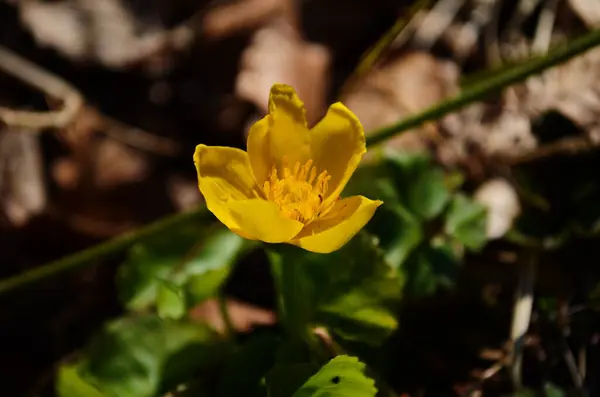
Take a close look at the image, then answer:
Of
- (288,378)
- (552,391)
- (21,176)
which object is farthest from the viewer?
(21,176)

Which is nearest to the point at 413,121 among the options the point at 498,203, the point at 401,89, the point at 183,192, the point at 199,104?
the point at 498,203

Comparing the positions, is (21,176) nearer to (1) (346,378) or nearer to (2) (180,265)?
(2) (180,265)

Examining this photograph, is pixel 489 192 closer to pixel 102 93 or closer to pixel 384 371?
pixel 384 371

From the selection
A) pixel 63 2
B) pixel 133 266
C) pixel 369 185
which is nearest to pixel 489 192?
pixel 369 185

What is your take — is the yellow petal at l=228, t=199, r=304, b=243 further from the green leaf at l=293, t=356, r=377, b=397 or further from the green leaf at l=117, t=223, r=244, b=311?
the green leaf at l=117, t=223, r=244, b=311

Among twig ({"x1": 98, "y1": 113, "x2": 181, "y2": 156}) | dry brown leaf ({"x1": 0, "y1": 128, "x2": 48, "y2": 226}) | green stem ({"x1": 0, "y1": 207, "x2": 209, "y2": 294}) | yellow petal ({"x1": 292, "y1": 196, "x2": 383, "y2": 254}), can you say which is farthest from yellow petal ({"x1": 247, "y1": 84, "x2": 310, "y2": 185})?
dry brown leaf ({"x1": 0, "y1": 128, "x2": 48, "y2": 226})

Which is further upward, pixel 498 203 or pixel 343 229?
pixel 498 203

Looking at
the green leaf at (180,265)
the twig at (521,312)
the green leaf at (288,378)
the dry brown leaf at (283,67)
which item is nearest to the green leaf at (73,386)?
the green leaf at (180,265)
